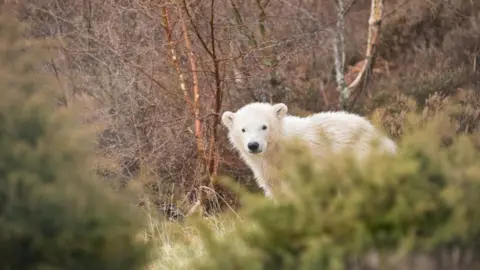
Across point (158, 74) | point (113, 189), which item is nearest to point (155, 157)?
point (158, 74)

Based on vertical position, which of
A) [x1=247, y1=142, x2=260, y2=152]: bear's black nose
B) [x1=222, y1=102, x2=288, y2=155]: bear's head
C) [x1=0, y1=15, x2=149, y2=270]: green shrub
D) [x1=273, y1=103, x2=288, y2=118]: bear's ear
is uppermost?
[x1=0, y1=15, x2=149, y2=270]: green shrub

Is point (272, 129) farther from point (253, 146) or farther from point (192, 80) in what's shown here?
point (192, 80)

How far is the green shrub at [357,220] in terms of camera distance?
360 cm

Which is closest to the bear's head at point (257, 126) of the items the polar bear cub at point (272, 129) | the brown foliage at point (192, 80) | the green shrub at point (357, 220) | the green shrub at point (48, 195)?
A: the polar bear cub at point (272, 129)

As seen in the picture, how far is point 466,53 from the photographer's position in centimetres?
1416

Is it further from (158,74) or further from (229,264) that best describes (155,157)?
(229,264)

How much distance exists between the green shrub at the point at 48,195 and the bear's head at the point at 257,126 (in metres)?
3.96

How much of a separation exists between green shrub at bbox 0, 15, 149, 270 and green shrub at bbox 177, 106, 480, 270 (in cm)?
48

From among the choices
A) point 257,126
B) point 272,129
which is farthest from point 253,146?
point 272,129

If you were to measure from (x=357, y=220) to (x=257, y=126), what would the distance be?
4.21m

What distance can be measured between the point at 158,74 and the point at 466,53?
653 centimetres

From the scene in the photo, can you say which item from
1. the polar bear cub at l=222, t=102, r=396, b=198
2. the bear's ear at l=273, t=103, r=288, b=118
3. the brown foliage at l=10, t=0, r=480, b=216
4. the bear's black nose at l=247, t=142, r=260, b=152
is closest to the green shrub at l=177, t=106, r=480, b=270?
the bear's black nose at l=247, t=142, r=260, b=152

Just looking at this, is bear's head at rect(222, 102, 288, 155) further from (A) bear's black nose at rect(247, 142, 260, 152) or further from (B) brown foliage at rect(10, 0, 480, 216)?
(B) brown foliage at rect(10, 0, 480, 216)

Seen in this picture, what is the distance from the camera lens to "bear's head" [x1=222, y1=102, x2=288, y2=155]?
7.66 meters
